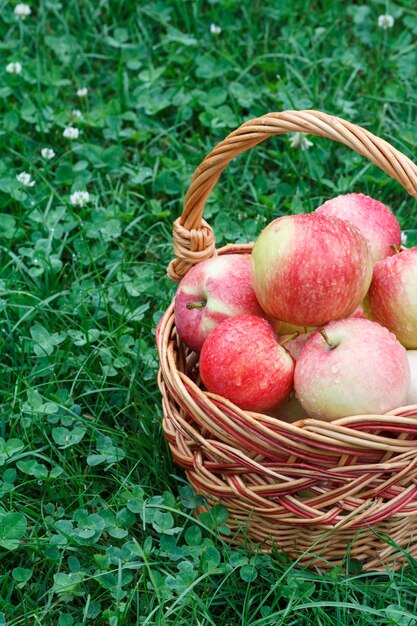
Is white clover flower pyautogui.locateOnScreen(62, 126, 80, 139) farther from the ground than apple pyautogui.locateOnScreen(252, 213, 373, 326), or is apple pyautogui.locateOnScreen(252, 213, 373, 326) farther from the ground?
apple pyautogui.locateOnScreen(252, 213, 373, 326)

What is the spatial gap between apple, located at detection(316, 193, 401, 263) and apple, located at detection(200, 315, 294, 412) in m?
0.37

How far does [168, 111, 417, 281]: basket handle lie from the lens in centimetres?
166

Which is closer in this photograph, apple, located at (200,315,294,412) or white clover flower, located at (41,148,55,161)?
apple, located at (200,315,294,412)

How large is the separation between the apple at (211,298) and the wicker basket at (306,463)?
3.5 inches

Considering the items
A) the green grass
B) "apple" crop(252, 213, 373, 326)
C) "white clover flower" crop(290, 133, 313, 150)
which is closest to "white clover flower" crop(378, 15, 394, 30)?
A: the green grass

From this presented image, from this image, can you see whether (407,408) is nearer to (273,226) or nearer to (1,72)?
(273,226)

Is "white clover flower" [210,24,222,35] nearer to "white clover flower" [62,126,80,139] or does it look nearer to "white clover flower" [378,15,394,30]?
"white clover flower" [378,15,394,30]

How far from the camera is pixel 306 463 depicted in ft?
5.40

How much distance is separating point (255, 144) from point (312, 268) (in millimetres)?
280

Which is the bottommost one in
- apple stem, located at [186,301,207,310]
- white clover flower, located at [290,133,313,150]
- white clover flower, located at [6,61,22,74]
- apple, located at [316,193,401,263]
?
white clover flower, located at [290,133,313,150]

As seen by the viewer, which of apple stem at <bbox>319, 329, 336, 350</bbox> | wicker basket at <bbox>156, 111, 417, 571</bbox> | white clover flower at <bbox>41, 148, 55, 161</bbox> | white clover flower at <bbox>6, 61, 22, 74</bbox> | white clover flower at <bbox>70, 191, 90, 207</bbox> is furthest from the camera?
white clover flower at <bbox>6, 61, 22, 74</bbox>

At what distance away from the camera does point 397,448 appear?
63.2 inches

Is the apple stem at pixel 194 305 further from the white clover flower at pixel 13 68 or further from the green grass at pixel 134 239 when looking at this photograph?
the white clover flower at pixel 13 68

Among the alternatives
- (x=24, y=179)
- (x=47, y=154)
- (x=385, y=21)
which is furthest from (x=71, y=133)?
(x=385, y=21)
